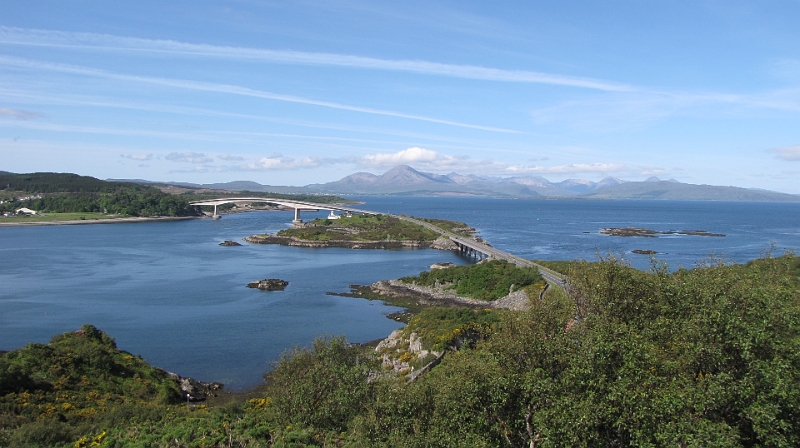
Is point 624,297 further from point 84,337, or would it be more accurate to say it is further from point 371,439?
point 84,337

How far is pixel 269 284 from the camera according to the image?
45.1 metres

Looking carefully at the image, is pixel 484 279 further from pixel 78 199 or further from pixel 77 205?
pixel 78 199

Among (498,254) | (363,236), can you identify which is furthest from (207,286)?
(363,236)

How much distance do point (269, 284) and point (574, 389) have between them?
37.7 m

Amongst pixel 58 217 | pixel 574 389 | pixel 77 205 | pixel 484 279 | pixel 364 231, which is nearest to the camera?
pixel 574 389

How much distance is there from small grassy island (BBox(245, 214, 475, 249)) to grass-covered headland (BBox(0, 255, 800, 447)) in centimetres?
5804

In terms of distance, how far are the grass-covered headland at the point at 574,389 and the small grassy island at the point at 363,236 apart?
190ft

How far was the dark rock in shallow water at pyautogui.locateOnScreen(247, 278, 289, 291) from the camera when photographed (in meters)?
44.5

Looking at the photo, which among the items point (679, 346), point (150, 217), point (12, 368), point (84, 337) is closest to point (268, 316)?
point (84, 337)

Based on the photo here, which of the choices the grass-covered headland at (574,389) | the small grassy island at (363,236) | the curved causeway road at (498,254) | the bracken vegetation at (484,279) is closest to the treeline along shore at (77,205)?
the small grassy island at (363,236)

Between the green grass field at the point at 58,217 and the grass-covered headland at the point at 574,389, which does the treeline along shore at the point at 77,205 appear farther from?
the grass-covered headland at the point at 574,389

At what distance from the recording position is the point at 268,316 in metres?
36.1

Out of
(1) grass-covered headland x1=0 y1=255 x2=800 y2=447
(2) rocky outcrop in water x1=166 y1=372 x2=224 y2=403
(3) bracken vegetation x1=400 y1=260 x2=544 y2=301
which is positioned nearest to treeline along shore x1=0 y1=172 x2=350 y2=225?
(3) bracken vegetation x1=400 y1=260 x2=544 y2=301

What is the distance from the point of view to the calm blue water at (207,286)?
30.2m
